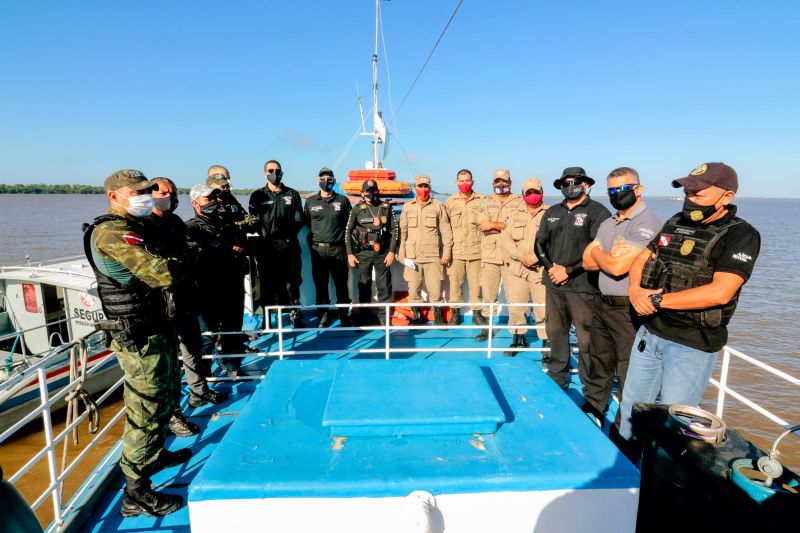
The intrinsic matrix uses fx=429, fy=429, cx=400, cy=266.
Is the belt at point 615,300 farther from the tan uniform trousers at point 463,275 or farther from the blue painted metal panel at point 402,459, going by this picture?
the tan uniform trousers at point 463,275

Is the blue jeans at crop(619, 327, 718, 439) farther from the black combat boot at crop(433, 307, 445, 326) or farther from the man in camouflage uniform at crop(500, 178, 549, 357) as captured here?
the black combat boot at crop(433, 307, 445, 326)

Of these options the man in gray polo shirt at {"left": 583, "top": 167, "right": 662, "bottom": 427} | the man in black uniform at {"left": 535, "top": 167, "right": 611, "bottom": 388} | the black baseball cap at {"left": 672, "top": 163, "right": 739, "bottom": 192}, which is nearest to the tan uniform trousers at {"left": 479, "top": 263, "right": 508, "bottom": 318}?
the man in black uniform at {"left": 535, "top": 167, "right": 611, "bottom": 388}

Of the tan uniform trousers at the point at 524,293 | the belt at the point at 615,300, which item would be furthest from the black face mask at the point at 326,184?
the belt at the point at 615,300

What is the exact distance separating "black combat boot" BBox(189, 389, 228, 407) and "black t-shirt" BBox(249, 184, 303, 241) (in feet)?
8.10

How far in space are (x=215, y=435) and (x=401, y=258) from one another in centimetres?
365

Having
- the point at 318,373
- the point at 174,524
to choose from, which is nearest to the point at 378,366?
the point at 318,373

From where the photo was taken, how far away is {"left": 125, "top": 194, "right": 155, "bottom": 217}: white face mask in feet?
9.58

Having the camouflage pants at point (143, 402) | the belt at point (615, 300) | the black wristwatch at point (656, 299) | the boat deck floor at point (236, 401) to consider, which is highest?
the black wristwatch at point (656, 299)

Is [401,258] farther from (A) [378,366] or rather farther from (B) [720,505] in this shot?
(B) [720,505]

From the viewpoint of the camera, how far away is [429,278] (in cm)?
659

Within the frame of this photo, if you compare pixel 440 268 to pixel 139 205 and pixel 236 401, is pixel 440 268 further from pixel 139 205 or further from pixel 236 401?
pixel 139 205

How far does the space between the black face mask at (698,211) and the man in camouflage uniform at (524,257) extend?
2.29 meters

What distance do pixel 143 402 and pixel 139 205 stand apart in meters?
1.34

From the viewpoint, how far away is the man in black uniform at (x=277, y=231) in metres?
6.20
